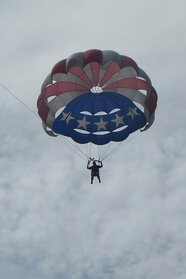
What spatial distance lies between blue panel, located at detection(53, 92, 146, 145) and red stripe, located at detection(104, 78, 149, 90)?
46 cm

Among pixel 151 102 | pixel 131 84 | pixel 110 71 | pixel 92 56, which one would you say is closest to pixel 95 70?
pixel 110 71

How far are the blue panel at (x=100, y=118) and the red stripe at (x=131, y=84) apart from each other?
463 mm

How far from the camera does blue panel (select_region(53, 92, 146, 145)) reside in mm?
41250

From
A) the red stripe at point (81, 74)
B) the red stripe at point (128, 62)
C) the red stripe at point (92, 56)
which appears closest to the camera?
the red stripe at point (92, 56)

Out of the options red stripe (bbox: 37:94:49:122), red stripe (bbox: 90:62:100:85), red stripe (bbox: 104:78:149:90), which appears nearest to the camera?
red stripe (bbox: 90:62:100:85)

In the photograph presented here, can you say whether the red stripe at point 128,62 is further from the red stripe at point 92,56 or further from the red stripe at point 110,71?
the red stripe at point 92,56

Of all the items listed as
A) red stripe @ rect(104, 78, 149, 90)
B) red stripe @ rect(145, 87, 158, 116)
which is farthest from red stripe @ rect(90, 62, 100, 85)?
red stripe @ rect(145, 87, 158, 116)

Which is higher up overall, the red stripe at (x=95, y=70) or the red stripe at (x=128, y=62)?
the red stripe at (x=95, y=70)

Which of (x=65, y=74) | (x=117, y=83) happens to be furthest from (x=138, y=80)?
(x=65, y=74)

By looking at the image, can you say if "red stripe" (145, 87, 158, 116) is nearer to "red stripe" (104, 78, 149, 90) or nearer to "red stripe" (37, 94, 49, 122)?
"red stripe" (104, 78, 149, 90)

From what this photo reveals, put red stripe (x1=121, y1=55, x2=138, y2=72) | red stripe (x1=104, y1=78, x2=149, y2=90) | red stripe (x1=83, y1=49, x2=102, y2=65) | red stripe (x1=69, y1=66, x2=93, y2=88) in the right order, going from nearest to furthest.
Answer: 1. red stripe (x1=83, y1=49, x2=102, y2=65)
2. red stripe (x1=121, y1=55, x2=138, y2=72)
3. red stripe (x1=104, y1=78, x2=149, y2=90)
4. red stripe (x1=69, y1=66, x2=93, y2=88)

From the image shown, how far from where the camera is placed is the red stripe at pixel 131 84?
40.7 meters

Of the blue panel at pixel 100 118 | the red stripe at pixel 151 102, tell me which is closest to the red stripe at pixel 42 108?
the blue panel at pixel 100 118

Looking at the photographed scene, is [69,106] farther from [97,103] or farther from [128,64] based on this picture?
[128,64]
